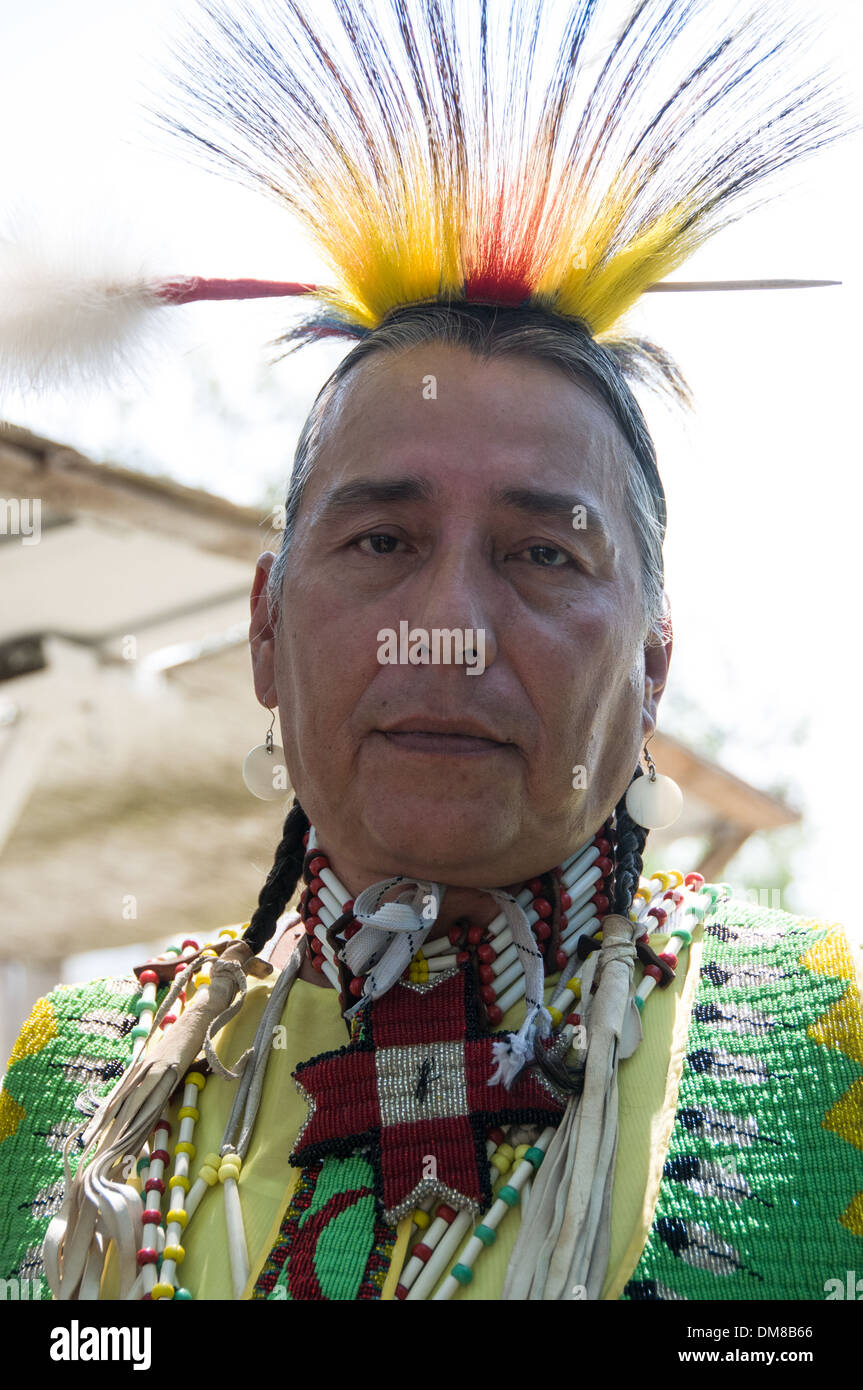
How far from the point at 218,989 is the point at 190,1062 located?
13 cm

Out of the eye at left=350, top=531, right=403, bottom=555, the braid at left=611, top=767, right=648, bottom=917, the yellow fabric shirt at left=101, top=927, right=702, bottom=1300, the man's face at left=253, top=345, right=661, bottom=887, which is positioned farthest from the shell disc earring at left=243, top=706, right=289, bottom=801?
the braid at left=611, top=767, right=648, bottom=917

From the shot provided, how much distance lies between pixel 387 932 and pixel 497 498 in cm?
66

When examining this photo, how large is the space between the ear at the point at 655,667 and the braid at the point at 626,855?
10cm

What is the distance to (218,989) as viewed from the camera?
1983 millimetres

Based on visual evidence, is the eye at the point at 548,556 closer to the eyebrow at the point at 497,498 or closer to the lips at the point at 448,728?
the eyebrow at the point at 497,498

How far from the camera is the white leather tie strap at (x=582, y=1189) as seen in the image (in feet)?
4.89

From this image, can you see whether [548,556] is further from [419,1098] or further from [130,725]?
[130,725]

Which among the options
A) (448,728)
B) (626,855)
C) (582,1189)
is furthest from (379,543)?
(582,1189)

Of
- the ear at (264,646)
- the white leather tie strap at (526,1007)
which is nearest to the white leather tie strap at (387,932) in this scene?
the white leather tie strap at (526,1007)

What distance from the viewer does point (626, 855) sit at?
199 cm

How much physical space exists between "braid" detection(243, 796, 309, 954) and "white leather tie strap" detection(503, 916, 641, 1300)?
661 mm

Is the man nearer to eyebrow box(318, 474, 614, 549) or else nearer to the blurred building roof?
eyebrow box(318, 474, 614, 549)

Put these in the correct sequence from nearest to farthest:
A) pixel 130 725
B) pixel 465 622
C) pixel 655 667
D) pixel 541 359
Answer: pixel 465 622 < pixel 541 359 < pixel 655 667 < pixel 130 725

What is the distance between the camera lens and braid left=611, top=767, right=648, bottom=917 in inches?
75.7
